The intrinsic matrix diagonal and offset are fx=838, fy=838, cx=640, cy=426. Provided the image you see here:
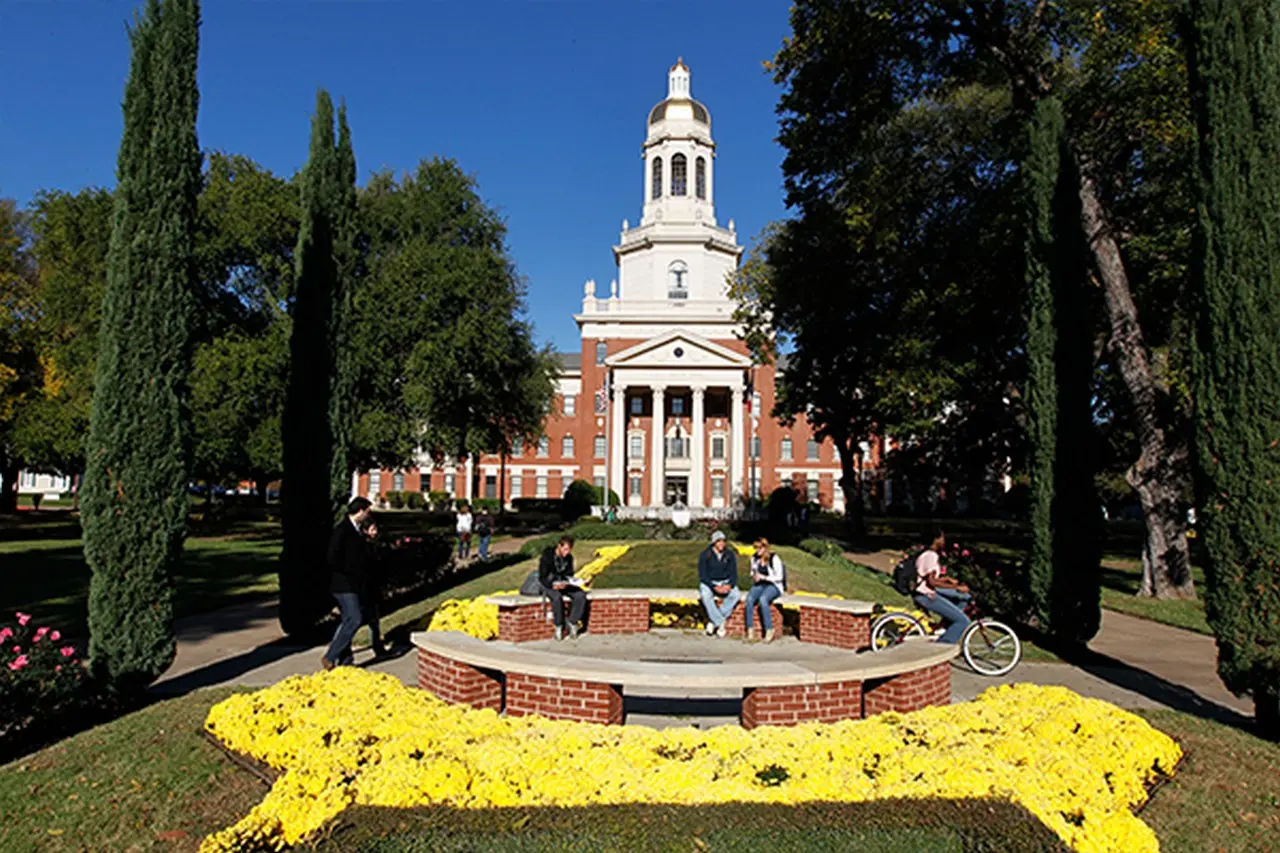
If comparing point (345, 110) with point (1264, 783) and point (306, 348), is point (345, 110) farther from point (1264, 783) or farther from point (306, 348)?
point (1264, 783)

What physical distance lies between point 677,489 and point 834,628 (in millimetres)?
51972

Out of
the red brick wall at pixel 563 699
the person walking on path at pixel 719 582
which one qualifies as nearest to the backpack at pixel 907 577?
the person walking on path at pixel 719 582

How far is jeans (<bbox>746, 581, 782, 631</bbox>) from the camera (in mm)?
10961

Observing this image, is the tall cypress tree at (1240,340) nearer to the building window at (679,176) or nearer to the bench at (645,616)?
the bench at (645,616)

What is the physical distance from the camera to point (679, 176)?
209ft

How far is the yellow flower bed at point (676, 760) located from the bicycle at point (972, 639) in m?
3.08

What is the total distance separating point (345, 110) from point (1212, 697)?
1398cm

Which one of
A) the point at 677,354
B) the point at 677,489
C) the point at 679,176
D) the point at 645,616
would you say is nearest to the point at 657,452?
the point at 677,489

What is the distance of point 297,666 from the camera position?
9.98 metres

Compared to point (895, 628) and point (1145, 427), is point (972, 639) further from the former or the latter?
point (1145, 427)

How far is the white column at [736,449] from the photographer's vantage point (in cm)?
5900

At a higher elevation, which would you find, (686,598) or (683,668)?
(683,668)

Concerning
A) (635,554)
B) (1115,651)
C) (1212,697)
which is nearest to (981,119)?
(635,554)

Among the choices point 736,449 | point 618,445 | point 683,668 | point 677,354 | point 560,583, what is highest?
point 677,354
